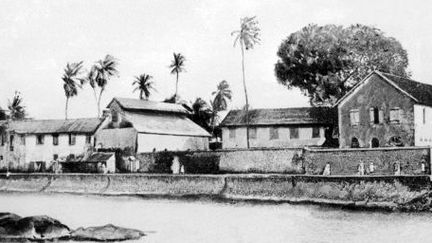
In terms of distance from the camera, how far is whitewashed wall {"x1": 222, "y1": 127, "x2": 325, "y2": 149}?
24.3m

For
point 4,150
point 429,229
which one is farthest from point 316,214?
point 4,150

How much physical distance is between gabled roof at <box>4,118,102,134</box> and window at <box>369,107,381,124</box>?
10.3 metres

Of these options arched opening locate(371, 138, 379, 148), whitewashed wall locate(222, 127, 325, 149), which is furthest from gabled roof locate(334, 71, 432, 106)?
whitewashed wall locate(222, 127, 325, 149)

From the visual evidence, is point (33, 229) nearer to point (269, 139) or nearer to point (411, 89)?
point (411, 89)

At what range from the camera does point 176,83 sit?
13891 mm

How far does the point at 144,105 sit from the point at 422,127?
9975 millimetres

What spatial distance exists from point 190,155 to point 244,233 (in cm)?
1006

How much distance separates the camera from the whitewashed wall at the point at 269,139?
24328 millimetres

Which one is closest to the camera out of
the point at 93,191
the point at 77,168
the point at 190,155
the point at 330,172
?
the point at 330,172

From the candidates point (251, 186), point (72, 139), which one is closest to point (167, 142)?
point (72, 139)

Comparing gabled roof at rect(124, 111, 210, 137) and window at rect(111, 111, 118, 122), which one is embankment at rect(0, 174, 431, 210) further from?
window at rect(111, 111, 118, 122)

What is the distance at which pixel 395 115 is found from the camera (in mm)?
19453

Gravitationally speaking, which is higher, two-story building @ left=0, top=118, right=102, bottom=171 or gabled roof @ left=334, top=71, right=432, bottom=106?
gabled roof @ left=334, top=71, right=432, bottom=106

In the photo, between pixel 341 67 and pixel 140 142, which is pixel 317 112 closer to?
pixel 341 67
